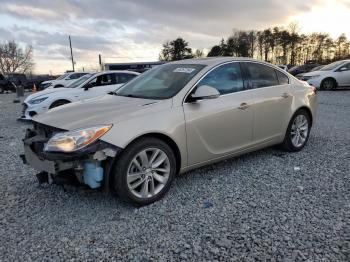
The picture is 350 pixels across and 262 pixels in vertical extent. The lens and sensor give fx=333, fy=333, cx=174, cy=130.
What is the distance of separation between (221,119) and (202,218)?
4.43ft

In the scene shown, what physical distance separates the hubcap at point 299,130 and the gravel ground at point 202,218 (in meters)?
0.57

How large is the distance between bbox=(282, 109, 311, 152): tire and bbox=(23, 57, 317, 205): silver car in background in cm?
3

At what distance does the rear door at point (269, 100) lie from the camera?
4680 mm

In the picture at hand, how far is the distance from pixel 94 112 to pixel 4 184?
1797mm

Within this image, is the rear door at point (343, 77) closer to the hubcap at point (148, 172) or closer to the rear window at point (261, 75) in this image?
the rear window at point (261, 75)

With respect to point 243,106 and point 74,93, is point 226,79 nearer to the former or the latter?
point 243,106

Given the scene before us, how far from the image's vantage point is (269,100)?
481 centimetres

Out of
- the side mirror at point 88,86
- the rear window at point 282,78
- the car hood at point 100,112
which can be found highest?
the rear window at point 282,78

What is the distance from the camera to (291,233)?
9.79ft

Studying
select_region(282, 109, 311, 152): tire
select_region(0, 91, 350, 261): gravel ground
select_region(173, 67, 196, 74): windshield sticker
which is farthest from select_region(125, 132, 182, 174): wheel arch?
select_region(282, 109, 311, 152): tire

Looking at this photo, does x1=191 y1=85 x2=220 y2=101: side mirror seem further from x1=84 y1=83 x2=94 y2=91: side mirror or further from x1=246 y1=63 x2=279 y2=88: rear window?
x1=84 y1=83 x2=94 y2=91: side mirror

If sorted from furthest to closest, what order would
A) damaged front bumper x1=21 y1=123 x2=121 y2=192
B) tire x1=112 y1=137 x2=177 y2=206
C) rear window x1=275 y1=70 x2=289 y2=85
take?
rear window x1=275 y1=70 x2=289 y2=85 → tire x1=112 y1=137 x2=177 y2=206 → damaged front bumper x1=21 y1=123 x2=121 y2=192

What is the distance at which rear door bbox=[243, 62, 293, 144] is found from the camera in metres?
4.68

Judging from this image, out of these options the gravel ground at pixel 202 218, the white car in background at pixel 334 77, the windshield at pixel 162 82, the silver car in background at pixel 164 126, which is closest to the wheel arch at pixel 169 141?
the silver car in background at pixel 164 126
